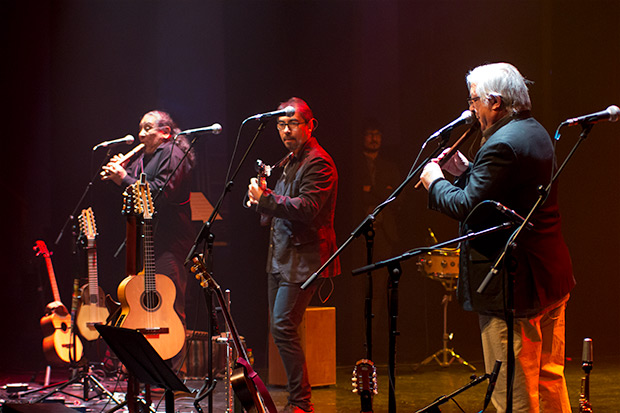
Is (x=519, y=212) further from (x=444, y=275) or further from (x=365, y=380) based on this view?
(x=444, y=275)

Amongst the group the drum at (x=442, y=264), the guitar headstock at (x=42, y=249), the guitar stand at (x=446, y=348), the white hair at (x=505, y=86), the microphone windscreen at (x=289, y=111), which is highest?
the microphone windscreen at (x=289, y=111)

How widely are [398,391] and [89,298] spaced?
7.90ft

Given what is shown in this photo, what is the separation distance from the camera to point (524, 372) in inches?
114

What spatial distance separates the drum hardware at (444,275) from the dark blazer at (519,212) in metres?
2.80

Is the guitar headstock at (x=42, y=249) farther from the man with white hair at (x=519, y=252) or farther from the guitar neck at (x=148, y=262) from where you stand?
the man with white hair at (x=519, y=252)

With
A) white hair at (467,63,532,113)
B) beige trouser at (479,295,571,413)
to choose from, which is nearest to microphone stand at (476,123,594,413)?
beige trouser at (479,295,571,413)

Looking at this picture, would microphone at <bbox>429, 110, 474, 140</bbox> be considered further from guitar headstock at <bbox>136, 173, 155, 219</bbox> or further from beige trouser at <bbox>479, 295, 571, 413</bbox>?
guitar headstock at <bbox>136, 173, 155, 219</bbox>

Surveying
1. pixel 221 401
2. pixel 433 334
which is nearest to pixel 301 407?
pixel 221 401

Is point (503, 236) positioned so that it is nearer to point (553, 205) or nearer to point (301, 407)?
point (553, 205)

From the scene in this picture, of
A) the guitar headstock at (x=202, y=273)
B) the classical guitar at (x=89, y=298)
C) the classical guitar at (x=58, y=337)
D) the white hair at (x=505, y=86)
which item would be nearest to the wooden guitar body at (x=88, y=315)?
the classical guitar at (x=89, y=298)

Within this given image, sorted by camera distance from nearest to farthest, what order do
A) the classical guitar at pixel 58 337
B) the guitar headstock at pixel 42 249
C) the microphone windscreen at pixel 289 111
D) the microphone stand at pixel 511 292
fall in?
the microphone stand at pixel 511 292
the microphone windscreen at pixel 289 111
the classical guitar at pixel 58 337
the guitar headstock at pixel 42 249

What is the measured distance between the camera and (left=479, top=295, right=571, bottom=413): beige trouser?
2.90 meters

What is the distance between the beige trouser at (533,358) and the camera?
2.90 meters

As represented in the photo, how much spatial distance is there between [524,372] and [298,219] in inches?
76.4
